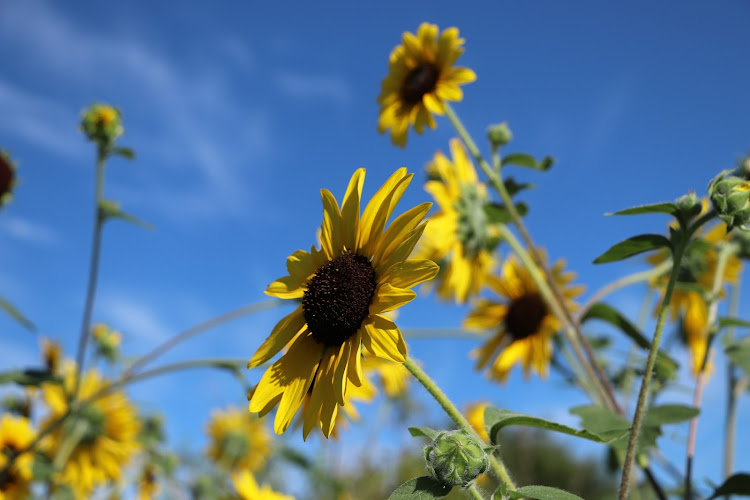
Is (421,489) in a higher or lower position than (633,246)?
lower

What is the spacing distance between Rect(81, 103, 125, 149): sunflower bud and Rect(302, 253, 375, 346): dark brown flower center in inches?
110

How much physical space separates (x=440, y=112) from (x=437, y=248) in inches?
34.1

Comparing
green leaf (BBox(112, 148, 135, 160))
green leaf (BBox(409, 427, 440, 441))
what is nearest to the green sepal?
green leaf (BBox(112, 148, 135, 160))

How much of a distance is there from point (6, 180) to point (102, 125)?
0.65 metres

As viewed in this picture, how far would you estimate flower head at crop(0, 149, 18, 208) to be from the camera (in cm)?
364

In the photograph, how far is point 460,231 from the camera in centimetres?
334

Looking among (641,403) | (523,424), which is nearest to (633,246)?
(641,403)

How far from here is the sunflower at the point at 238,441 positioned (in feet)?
20.7

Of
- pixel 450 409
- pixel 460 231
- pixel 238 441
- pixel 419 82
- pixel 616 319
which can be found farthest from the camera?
pixel 238 441

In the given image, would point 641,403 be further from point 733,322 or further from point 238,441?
point 238,441

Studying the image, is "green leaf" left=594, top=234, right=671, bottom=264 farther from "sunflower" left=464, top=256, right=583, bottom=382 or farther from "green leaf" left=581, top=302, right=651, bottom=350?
"sunflower" left=464, top=256, right=583, bottom=382

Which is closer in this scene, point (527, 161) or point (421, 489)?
point (421, 489)

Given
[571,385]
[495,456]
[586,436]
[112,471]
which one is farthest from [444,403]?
[112,471]

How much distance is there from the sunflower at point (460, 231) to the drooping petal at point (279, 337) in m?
1.93
